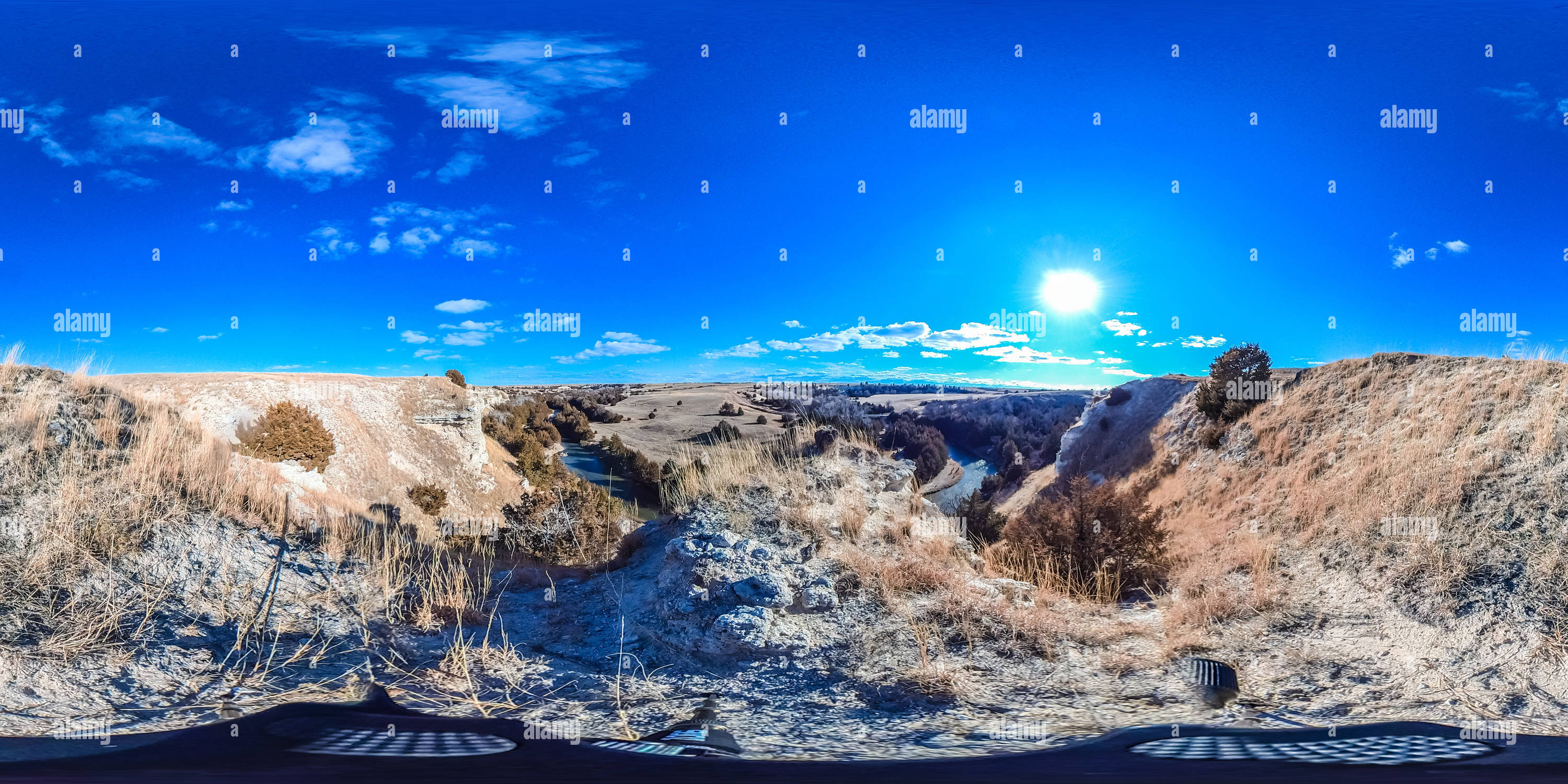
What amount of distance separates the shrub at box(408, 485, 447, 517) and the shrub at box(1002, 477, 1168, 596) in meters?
25.6

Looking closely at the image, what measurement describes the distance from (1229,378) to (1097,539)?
14.6 m

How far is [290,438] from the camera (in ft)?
82.2

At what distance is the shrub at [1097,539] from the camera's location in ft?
28.6

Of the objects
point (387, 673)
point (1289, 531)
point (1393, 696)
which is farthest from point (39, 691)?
point (1289, 531)

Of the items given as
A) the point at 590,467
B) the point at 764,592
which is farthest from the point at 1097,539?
the point at 590,467

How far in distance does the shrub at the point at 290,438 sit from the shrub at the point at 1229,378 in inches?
1099

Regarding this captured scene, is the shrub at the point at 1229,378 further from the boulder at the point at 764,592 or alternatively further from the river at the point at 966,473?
the boulder at the point at 764,592

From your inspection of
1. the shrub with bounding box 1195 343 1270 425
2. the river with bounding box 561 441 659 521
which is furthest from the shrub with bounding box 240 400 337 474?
the shrub with bounding box 1195 343 1270 425

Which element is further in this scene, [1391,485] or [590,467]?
[590,467]

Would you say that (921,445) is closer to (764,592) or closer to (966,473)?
(966,473)

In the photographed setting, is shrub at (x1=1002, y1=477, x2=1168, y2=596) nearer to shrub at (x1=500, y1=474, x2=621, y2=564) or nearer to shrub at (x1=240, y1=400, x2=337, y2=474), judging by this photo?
shrub at (x1=500, y1=474, x2=621, y2=564)

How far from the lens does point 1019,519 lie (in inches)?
420

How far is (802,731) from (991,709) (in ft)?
4.35

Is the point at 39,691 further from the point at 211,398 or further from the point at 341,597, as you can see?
the point at 211,398
